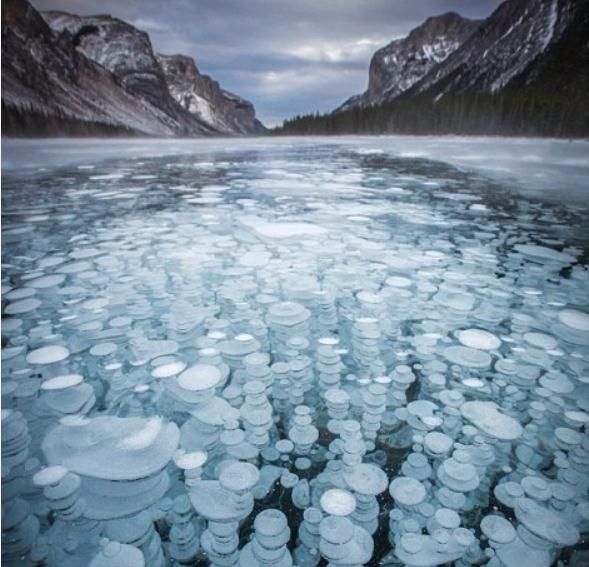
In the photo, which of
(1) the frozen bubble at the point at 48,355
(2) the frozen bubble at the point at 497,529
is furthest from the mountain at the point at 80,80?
(2) the frozen bubble at the point at 497,529

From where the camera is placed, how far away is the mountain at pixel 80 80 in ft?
243

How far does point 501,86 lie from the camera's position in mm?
108812

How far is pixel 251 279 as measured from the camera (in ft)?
9.89

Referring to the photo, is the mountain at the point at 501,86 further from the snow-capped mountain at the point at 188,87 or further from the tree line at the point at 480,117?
the snow-capped mountain at the point at 188,87

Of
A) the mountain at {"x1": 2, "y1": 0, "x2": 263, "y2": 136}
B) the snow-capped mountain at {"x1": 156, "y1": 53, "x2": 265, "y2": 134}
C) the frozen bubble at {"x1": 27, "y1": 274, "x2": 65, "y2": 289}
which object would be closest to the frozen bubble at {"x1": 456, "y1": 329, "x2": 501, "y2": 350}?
the frozen bubble at {"x1": 27, "y1": 274, "x2": 65, "y2": 289}

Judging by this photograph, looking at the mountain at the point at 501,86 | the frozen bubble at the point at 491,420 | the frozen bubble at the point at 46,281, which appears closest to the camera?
the frozen bubble at the point at 491,420

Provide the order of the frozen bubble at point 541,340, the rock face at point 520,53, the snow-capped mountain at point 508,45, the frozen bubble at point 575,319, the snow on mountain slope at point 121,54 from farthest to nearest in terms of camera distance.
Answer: the snow on mountain slope at point 121,54 < the snow-capped mountain at point 508,45 < the rock face at point 520,53 < the frozen bubble at point 575,319 < the frozen bubble at point 541,340

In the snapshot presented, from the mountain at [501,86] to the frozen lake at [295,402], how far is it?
48.4 m

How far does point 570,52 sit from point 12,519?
451ft

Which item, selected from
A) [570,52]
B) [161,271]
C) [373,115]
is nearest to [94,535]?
[161,271]

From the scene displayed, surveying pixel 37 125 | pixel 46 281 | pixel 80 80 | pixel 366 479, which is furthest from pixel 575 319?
pixel 80 80

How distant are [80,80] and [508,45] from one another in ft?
447

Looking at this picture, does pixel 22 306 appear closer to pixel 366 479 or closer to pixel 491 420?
pixel 366 479

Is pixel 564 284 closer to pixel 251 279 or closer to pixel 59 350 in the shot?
pixel 251 279
